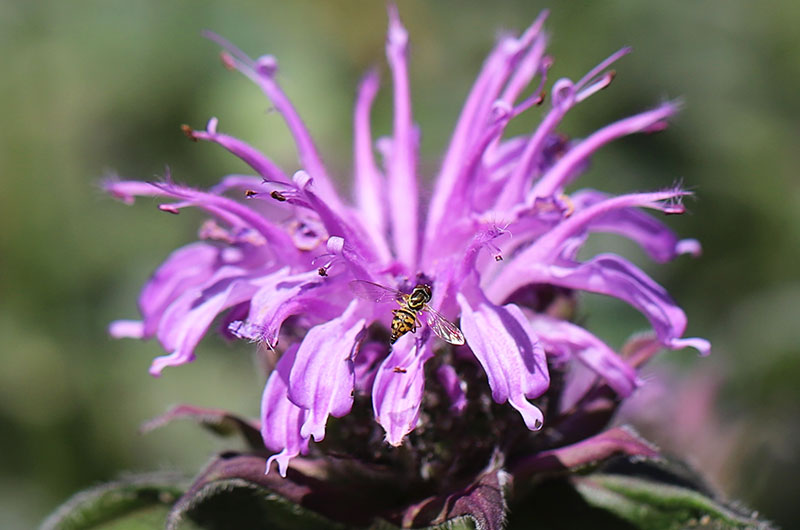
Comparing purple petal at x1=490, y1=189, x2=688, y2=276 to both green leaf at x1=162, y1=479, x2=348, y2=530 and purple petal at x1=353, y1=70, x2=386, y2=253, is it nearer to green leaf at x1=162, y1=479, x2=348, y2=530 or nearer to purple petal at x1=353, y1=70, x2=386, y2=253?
purple petal at x1=353, y1=70, x2=386, y2=253

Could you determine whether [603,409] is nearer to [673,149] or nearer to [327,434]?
[327,434]

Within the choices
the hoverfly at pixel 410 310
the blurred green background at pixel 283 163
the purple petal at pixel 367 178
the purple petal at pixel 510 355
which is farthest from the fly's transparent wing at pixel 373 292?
the blurred green background at pixel 283 163

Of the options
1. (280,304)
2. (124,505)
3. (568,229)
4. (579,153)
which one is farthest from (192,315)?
(579,153)

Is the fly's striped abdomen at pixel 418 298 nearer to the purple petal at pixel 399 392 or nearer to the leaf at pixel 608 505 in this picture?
the purple petal at pixel 399 392

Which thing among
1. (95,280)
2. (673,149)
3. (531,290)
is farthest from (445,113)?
(531,290)

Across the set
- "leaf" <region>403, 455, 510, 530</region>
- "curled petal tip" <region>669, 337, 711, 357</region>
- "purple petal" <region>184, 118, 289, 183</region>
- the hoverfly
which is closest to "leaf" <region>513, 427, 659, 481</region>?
"leaf" <region>403, 455, 510, 530</region>

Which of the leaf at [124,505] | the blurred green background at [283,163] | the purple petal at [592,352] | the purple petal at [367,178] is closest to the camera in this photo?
the purple petal at [592,352]

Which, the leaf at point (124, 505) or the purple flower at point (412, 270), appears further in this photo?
the leaf at point (124, 505)
